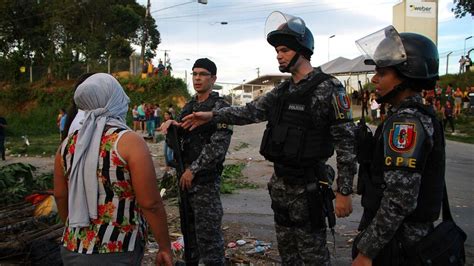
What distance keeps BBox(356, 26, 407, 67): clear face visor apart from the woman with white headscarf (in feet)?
4.17

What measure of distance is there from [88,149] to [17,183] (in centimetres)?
508

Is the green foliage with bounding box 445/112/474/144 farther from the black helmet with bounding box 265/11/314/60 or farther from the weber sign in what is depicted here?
the black helmet with bounding box 265/11/314/60

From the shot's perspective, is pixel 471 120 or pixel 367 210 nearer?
pixel 367 210

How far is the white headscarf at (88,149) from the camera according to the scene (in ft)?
7.29

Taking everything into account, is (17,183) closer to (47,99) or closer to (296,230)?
(296,230)

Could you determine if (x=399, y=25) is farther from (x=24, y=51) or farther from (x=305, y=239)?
(x=24, y=51)

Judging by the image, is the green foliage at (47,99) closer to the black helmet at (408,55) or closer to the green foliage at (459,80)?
the green foliage at (459,80)

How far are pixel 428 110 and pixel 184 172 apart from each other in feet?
7.03

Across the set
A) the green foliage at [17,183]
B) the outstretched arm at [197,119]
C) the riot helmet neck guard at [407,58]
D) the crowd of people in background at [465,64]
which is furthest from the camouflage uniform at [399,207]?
the crowd of people in background at [465,64]

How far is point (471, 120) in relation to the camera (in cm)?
2044

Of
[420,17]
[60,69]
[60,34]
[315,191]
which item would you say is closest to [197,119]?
[315,191]

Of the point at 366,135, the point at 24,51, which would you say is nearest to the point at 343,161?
the point at 366,135

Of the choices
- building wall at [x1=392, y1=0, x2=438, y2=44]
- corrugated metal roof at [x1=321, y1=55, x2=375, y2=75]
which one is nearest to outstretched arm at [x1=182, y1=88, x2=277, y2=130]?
building wall at [x1=392, y1=0, x2=438, y2=44]

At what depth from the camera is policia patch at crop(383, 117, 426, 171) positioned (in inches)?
77.3
